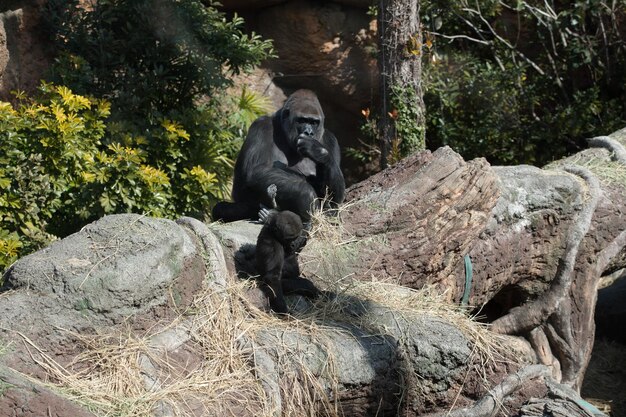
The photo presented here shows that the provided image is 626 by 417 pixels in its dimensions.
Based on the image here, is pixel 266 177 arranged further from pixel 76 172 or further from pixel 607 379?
pixel 607 379

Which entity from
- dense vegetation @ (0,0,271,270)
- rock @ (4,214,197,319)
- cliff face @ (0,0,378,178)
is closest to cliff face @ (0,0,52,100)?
dense vegetation @ (0,0,271,270)

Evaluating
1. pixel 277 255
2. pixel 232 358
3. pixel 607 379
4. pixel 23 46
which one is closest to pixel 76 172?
pixel 23 46

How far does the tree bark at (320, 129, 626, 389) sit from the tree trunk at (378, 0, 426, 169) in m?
2.10

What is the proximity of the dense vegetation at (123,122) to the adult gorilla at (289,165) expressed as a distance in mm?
853

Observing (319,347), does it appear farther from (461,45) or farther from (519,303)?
(461,45)

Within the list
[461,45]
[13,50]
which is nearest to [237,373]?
[13,50]

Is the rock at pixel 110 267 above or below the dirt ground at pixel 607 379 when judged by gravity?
above

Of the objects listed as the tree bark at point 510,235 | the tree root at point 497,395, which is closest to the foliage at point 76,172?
the tree bark at point 510,235

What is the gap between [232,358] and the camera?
4.08 meters

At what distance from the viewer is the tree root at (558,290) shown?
20.0 feet

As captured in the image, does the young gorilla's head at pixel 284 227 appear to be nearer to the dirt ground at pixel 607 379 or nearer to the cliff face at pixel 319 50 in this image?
the dirt ground at pixel 607 379

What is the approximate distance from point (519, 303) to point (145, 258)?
333 centimetres

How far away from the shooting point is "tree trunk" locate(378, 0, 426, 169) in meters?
8.49

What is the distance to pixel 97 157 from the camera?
6738 millimetres
